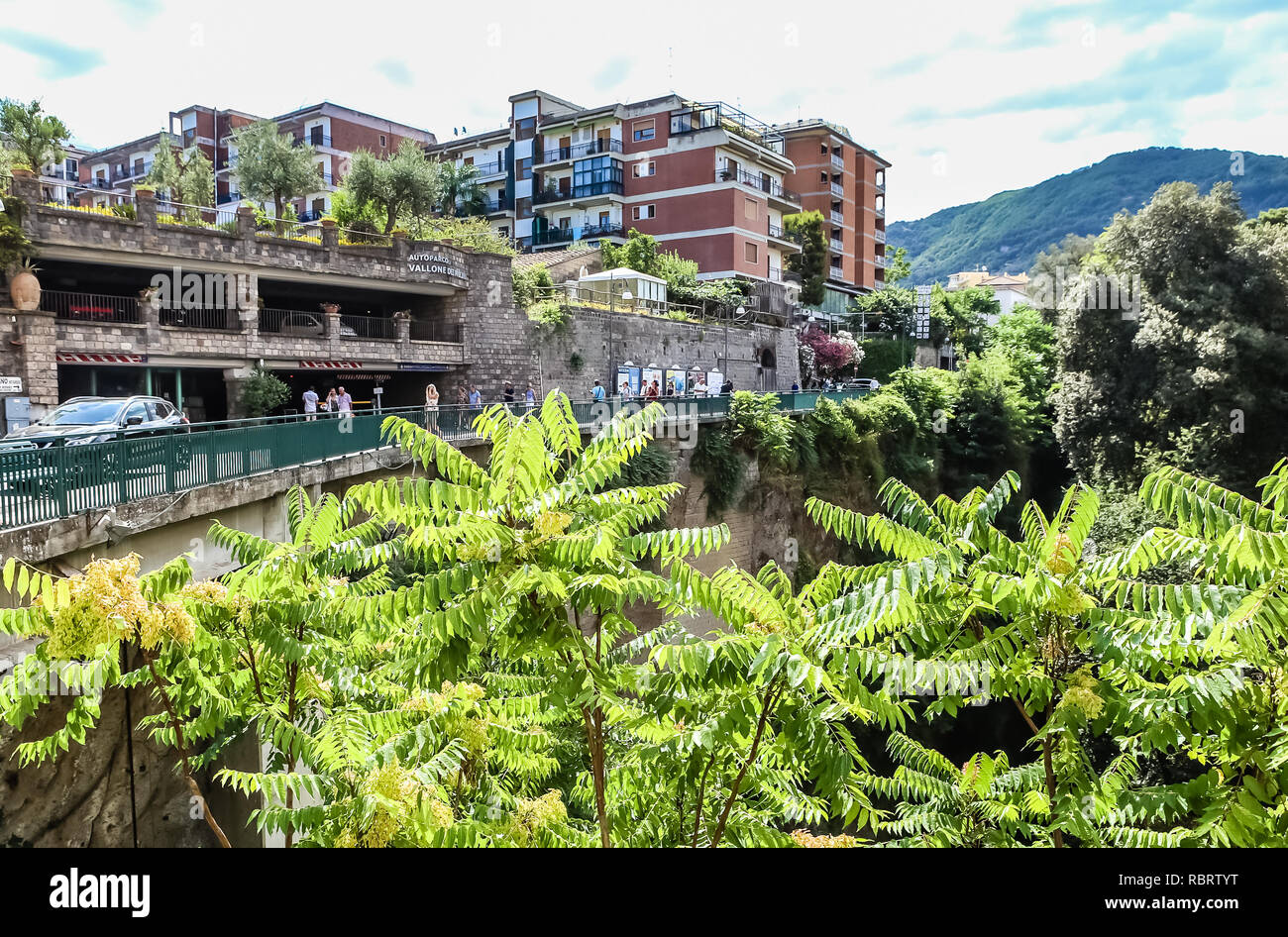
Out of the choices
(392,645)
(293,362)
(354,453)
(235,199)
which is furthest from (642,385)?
(235,199)

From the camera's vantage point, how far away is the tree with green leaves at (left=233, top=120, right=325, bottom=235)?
136ft

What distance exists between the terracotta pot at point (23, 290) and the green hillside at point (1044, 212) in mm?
132307

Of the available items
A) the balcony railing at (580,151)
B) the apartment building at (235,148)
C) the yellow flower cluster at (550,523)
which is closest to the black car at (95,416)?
the yellow flower cluster at (550,523)

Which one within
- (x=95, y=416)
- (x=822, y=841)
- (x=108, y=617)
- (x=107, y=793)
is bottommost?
(x=107, y=793)

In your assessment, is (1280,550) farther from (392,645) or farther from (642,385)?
(642,385)

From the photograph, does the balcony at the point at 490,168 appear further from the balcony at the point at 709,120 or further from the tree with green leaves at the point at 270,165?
the tree with green leaves at the point at 270,165

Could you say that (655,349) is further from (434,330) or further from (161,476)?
(161,476)

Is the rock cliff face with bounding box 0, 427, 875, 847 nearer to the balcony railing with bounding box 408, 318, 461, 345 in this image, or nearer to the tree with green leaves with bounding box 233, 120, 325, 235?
the balcony railing with bounding box 408, 318, 461, 345

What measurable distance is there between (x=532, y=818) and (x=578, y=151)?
55576mm

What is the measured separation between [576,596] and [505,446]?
0.85m

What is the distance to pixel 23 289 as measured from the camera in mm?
22000

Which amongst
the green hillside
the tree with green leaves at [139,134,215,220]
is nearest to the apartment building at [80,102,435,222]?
the tree with green leaves at [139,134,215,220]

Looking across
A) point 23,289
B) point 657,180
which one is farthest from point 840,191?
point 23,289
